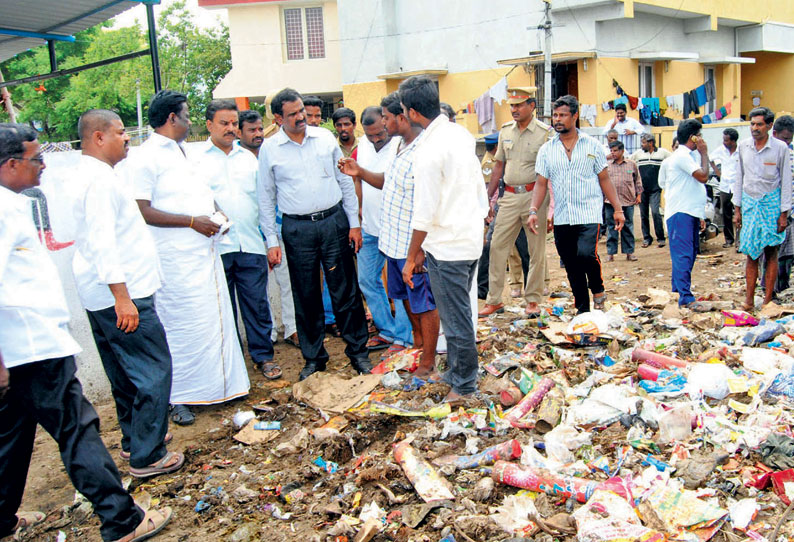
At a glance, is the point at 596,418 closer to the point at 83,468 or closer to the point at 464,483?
the point at 464,483

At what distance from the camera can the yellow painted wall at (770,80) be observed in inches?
971

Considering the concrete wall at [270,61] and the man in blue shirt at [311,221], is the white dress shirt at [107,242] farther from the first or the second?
the concrete wall at [270,61]

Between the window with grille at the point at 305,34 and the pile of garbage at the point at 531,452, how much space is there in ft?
76.7

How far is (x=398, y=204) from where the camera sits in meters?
4.69

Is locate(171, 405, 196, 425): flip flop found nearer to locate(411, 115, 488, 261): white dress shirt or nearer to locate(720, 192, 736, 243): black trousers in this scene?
locate(411, 115, 488, 261): white dress shirt

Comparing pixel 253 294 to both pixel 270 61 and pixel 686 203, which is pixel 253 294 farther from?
pixel 270 61

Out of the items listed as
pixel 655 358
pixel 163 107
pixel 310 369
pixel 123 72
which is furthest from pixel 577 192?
pixel 123 72

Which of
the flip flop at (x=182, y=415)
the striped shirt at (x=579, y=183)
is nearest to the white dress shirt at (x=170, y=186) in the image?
the flip flop at (x=182, y=415)

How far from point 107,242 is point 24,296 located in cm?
63

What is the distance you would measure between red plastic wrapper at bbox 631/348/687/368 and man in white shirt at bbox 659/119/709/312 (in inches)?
68.3

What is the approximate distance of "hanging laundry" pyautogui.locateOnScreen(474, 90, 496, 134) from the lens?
1945cm

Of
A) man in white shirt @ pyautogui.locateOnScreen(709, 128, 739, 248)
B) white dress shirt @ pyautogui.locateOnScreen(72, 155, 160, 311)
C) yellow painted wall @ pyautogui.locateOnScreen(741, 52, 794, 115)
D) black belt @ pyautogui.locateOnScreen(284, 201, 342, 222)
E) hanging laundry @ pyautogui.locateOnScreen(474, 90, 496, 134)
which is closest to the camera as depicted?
white dress shirt @ pyautogui.locateOnScreen(72, 155, 160, 311)

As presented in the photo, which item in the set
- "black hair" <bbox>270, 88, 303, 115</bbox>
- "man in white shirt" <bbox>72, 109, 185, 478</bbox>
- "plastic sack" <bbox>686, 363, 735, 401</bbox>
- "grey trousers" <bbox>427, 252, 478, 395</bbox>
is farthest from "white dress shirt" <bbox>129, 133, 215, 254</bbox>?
"plastic sack" <bbox>686, 363, 735, 401</bbox>

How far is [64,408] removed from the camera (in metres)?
2.90
